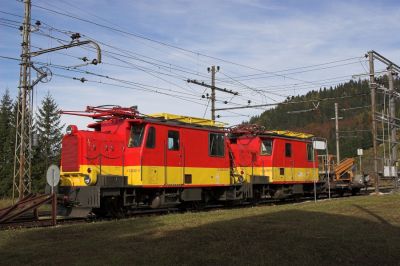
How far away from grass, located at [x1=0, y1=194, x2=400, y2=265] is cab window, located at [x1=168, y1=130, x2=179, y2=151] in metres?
4.36

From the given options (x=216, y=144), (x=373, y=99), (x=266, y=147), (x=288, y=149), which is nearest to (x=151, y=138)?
(x=216, y=144)

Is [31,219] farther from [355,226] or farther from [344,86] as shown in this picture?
[344,86]

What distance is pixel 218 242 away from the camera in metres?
9.66

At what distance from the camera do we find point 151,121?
56.4ft

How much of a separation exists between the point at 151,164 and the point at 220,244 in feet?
26.4

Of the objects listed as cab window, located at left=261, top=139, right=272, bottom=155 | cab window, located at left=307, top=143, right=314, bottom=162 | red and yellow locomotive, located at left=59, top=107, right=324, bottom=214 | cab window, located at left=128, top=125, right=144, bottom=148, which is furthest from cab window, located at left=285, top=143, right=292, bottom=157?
cab window, located at left=128, top=125, right=144, bottom=148

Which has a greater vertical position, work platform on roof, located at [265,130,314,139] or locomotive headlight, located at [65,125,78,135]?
work platform on roof, located at [265,130,314,139]

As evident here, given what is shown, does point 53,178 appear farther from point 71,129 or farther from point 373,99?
point 373,99

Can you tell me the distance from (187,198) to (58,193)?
17.0ft

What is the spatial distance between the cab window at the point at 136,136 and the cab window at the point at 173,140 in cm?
139

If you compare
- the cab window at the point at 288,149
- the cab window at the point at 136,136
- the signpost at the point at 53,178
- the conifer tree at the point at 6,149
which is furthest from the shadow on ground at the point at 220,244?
the conifer tree at the point at 6,149

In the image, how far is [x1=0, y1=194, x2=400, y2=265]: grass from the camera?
8.18 metres

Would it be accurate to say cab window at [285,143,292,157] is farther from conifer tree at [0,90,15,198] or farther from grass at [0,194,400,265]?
conifer tree at [0,90,15,198]

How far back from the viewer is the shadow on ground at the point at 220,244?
816cm
